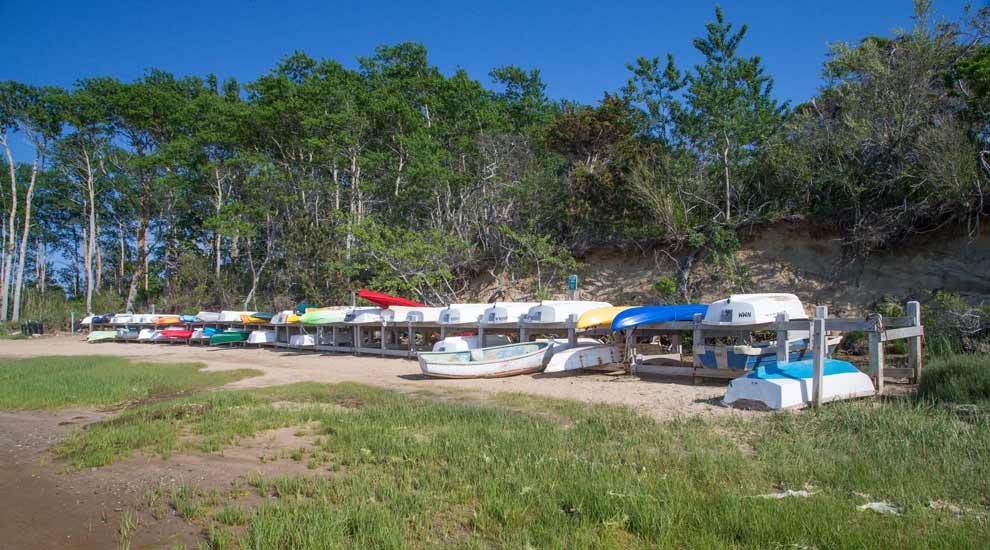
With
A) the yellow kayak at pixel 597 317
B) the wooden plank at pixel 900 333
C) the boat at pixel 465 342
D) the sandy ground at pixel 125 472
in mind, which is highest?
the yellow kayak at pixel 597 317

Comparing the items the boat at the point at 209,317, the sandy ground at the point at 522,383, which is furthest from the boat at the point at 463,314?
the boat at the point at 209,317

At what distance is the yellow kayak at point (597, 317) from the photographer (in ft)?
50.6

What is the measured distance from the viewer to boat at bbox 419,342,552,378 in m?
15.0

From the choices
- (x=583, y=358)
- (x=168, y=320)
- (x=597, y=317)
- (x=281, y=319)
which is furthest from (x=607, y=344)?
(x=168, y=320)

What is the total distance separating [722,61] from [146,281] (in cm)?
4343

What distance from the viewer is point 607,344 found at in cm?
1588

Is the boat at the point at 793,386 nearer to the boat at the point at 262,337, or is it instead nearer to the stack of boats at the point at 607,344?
the stack of boats at the point at 607,344

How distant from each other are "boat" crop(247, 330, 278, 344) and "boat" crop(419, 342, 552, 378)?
630 inches

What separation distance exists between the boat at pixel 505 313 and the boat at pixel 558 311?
511 millimetres

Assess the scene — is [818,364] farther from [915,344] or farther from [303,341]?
[303,341]

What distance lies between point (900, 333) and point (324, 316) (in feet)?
64.1

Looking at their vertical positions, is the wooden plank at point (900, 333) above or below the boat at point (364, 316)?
below

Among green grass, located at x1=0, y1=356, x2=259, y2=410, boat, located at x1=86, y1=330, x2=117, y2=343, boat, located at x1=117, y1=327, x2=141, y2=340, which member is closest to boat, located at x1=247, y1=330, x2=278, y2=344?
green grass, located at x1=0, y1=356, x2=259, y2=410

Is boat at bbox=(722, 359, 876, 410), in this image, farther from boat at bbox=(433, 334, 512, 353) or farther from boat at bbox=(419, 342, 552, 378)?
boat at bbox=(433, 334, 512, 353)
